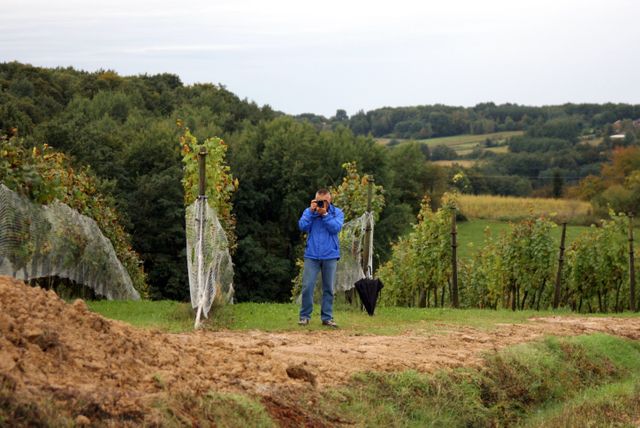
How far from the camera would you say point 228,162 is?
154 feet

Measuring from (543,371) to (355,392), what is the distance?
3364 mm

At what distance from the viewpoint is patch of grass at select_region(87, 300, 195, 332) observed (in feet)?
40.3

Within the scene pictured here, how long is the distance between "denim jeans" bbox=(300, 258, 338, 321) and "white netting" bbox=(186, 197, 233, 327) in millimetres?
1224

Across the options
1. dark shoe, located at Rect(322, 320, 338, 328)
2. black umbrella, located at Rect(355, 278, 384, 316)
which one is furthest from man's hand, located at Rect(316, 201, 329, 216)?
black umbrella, located at Rect(355, 278, 384, 316)

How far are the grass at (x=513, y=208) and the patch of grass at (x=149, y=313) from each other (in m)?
53.0

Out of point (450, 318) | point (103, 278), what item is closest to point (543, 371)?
point (450, 318)

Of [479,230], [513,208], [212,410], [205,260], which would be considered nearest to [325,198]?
[205,260]

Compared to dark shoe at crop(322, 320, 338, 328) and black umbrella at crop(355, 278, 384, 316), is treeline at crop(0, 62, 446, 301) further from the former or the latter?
dark shoe at crop(322, 320, 338, 328)

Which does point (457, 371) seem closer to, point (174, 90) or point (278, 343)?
point (278, 343)

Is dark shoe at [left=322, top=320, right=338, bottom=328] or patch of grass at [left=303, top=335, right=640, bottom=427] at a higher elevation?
dark shoe at [left=322, top=320, right=338, bottom=328]

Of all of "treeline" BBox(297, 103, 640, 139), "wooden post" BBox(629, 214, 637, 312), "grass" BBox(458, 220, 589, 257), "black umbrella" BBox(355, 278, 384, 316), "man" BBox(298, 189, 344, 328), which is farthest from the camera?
"treeline" BBox(297, 103, 640, 139)

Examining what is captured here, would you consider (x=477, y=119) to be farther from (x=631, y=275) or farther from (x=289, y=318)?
(x=289, y=318)

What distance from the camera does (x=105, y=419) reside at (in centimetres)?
656

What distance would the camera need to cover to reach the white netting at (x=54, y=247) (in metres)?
13.2
